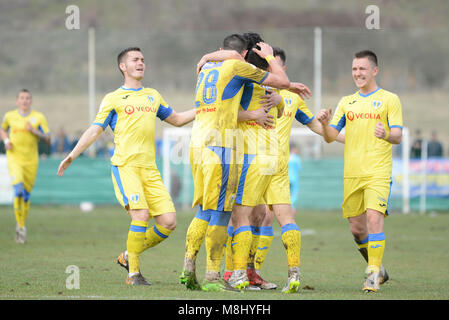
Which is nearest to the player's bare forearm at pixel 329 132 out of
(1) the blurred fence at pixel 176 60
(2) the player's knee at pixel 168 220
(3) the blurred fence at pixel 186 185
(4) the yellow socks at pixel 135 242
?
(2) the player's knee at pixel 168 220

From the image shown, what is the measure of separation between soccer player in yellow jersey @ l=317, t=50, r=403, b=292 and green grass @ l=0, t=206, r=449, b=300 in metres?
0.66

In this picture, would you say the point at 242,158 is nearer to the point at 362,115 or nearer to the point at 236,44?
the point at 236,44

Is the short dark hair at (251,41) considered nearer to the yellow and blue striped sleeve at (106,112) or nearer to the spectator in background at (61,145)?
the yellow and blue striped sleeve at (106,112)

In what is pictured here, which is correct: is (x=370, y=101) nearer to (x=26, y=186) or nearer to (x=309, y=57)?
(x=26, y=186)

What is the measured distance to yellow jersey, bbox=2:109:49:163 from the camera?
1417 cm

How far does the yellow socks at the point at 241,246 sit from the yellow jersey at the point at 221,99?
889 mm

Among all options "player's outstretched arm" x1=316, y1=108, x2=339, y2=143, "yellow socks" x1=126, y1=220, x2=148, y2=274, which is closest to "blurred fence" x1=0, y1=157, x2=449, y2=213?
"player's outstretched arm" x1=316, y1=108, x2=339, y2=143

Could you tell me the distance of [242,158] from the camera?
24.3 ft

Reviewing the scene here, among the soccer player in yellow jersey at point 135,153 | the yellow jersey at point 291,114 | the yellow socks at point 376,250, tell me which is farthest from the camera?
the yellow jersey at point 291,114

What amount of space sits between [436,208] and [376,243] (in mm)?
15300

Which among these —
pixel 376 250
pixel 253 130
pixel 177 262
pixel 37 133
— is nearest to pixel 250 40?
pixel 253 130

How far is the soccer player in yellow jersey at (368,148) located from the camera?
7949 millimetres

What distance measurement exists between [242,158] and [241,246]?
864 millimetres
